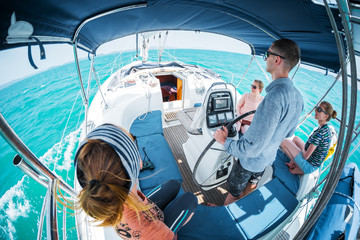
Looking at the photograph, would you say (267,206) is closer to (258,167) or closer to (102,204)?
(258,167)

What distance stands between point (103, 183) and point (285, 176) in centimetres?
200

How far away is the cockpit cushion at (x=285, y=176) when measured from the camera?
1.61 meters

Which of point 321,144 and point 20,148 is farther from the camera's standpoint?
point 321,144

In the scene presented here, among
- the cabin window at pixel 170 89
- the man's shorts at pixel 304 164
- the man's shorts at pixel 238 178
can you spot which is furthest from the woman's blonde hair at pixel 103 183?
the cabin window at pixel 170 89

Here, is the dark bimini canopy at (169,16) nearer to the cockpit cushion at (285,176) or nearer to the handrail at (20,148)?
the handrail at (20,148)

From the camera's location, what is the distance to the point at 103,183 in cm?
53

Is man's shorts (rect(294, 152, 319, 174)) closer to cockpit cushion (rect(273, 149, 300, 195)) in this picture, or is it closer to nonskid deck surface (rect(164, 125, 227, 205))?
cockpit cushion (rect(273, 149, 300, 195))

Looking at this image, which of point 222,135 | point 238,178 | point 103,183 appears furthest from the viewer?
point 238,178

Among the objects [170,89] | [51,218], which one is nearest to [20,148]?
[51,218]

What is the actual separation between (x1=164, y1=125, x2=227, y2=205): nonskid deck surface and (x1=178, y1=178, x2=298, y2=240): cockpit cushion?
61cm

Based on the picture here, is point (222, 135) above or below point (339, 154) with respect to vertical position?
below

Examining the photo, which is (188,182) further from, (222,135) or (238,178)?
(222,135)

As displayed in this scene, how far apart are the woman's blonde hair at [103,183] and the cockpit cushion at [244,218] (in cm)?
93

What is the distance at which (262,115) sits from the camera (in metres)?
0.91
